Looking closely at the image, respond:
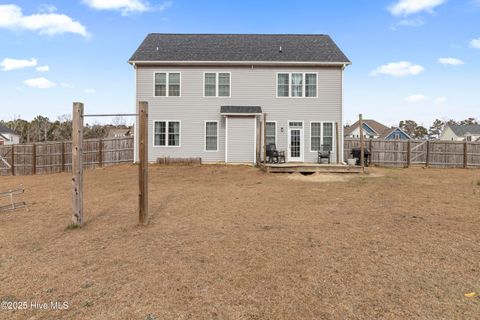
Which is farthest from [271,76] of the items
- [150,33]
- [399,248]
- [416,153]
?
[399,248]

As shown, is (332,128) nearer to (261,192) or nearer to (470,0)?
(470,0)

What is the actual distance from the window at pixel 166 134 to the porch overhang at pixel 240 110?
114 inches

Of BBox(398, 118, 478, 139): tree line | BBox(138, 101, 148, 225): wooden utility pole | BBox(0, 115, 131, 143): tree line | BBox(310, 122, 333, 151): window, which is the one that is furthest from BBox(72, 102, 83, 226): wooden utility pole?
BBox(398, 118, 478, 139): tree line

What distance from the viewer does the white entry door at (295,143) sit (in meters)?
17.4

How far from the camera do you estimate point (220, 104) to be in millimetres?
17469

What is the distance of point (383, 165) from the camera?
62.2 ft

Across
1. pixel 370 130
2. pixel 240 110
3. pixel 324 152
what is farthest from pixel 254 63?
pixel 370 130

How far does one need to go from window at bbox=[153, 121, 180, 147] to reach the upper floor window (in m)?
6.41

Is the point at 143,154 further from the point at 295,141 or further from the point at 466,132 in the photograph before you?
the point at 466,132

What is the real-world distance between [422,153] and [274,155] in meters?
10.6

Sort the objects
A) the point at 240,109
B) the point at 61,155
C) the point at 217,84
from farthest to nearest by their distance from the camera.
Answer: the point at 61,155 → the point at 217,84 → the point at 240,109

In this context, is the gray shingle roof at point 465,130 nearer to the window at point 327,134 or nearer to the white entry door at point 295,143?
the window at point 327,134

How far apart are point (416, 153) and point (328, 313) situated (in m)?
19.9

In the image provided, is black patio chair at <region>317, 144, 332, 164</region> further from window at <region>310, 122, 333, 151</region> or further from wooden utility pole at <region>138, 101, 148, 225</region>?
wooden utility pole at <region>138, 101, 148, 225</region>
